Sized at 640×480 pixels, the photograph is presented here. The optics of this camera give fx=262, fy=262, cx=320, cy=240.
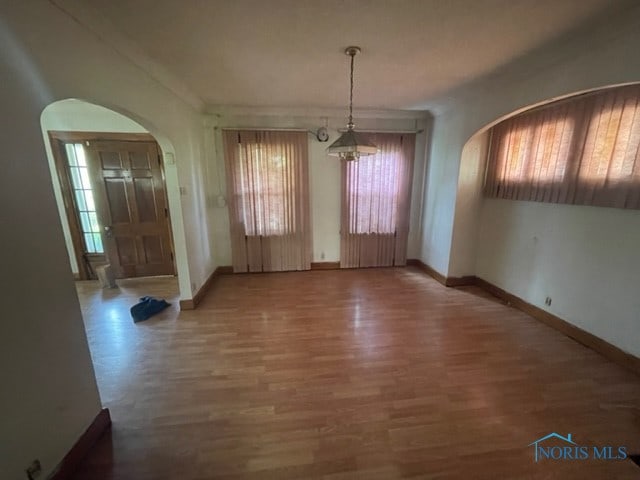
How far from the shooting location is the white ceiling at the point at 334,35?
1628 millimetres

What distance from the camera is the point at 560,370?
2250mm

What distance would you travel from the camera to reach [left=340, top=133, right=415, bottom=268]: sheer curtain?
430 cm

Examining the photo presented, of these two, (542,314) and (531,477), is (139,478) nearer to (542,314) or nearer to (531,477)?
A: (531,477)

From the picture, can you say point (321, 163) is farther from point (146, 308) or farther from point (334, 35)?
point (146, 308)

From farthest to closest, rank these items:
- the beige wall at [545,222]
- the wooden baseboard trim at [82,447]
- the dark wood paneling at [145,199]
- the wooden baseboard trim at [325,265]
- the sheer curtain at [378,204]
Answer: the wooden baseboard trim at [325,265]
the sheer curtain at [378,204]
the dark wood paneling at [145,199]
the beige wall at [545,222]
the wooden baseboard trim at [82,447]

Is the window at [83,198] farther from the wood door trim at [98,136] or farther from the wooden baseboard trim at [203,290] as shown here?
the wooden baseboard trim at [203,290]

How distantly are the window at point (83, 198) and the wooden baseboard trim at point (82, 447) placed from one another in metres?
3.42

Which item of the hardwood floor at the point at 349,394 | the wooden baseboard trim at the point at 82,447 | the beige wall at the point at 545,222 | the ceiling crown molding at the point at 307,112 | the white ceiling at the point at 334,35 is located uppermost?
the ceiling crown molding at the point at 307,112

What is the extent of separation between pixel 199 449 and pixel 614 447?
8.36 feet

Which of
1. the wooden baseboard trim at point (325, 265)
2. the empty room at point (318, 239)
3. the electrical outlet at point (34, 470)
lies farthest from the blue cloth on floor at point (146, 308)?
the wooden baseboard trim at point (325, 265)

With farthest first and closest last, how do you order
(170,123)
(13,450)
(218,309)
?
(218,309), (170,123), (13,450)

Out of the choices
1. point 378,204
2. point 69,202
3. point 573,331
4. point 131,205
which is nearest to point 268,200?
point 378,204

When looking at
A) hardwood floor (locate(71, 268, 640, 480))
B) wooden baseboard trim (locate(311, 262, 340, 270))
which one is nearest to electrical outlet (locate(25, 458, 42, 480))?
hardwood floor (locate(71, 268, 640, 480))

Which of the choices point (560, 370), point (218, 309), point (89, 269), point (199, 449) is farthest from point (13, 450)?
point (89, 269)
